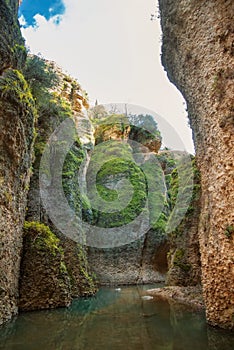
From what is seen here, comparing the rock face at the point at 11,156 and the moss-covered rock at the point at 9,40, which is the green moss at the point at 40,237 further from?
the moss-covered rock at the point at 9,40

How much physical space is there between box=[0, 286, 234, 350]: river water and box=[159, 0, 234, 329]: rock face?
107 centimetres

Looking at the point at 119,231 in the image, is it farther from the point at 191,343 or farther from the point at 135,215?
the point at 191,343

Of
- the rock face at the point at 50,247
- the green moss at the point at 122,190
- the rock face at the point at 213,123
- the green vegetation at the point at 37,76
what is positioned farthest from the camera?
the green moss at the point at 122,190

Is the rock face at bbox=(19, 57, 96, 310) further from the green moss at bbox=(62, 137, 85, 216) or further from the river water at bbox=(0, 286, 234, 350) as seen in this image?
the river water at bbox=(0, 286, 234, 350)

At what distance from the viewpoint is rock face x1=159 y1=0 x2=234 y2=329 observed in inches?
278

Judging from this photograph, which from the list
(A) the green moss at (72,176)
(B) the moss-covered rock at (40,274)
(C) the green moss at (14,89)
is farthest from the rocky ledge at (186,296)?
(C) the green moss at (14,89)

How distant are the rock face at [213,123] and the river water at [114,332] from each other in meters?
1.07

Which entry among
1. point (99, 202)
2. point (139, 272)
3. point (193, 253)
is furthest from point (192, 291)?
point (99, 202)

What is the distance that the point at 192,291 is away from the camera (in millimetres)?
12570

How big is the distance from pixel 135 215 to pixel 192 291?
15.4m

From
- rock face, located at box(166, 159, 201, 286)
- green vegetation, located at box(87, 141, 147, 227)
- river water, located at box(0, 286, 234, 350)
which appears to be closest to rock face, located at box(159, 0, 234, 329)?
river water, located at box(0, 286, 234, 350)

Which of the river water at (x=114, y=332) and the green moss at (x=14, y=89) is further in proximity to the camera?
the green moss at (x=14, y=89)

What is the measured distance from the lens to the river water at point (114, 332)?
224 inches

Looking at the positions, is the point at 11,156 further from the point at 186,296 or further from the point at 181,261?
the point at 181,261
